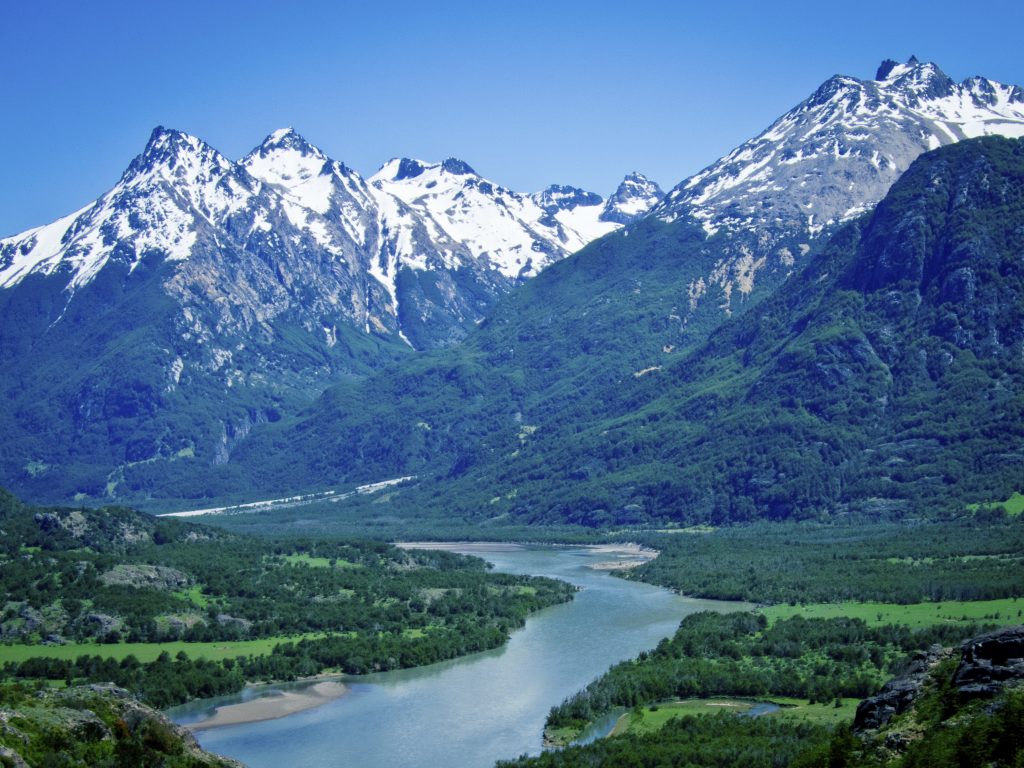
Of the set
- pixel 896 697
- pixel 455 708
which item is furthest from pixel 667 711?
pixel 896 697

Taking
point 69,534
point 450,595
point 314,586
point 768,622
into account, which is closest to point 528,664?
point 768,622

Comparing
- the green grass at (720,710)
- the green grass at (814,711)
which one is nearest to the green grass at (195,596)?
the green grass at (720,710)

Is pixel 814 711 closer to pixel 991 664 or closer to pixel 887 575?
pixel 991 664

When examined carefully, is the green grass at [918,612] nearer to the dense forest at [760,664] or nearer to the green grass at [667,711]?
the dense forest at [760,664]

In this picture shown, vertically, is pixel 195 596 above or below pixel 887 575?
above

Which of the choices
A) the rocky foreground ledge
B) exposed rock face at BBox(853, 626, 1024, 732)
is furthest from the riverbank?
exposed rock face at BBox(853, 626, 1024, 732)

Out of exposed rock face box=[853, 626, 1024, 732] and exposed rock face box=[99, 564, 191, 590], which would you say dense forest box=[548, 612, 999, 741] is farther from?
exposed rock face box=[99, 564, 191, 590]

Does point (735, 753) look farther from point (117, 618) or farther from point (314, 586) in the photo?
point (314, 586)
